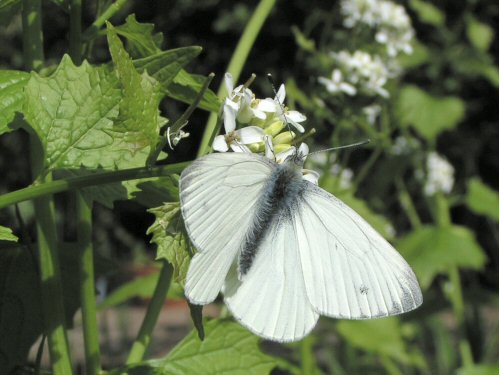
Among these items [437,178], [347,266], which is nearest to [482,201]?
[437,178]

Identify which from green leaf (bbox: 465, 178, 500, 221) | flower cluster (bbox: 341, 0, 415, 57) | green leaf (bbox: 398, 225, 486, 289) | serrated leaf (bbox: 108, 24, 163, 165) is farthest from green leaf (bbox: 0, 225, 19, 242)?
green leaf (bbox: 465, 178, 500, 221)

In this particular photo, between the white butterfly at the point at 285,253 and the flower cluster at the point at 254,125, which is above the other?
the flower cluster at the point at 254,125

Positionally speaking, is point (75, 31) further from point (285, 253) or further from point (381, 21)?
point (381, 21)

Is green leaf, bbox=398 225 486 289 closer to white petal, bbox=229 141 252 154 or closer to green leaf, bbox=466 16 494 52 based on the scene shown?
green leaf, bbox=466 16 494 52

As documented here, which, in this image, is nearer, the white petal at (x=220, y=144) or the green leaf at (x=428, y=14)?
the white petal at (x=220, y=144)

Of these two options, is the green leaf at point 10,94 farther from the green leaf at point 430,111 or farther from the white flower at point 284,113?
the green leaf at point 430,111

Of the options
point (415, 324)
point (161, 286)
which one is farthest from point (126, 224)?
point (161, 286)

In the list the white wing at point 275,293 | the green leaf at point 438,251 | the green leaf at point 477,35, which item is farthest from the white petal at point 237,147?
the green leaf at point 477,35
